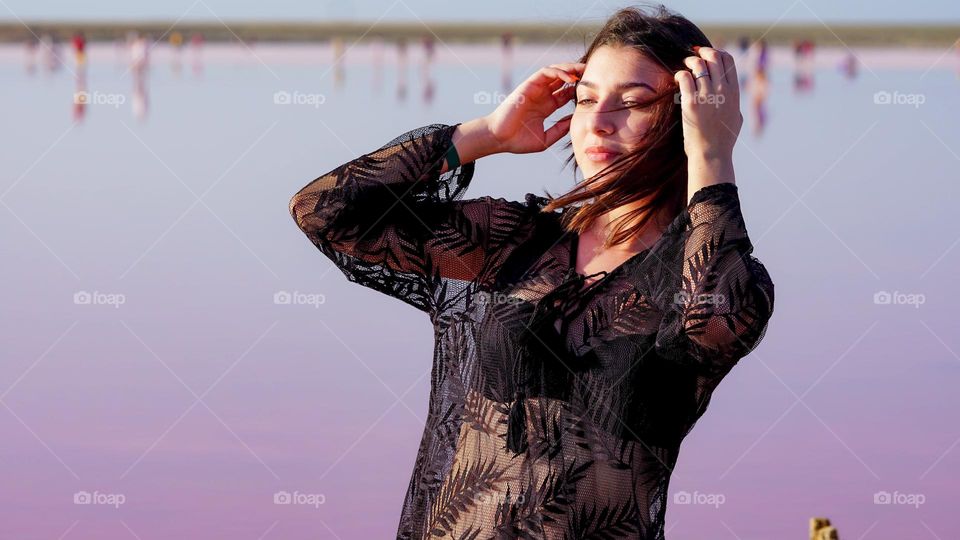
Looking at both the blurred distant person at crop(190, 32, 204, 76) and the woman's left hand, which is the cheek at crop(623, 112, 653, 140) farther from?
the blurred distant person at crop(190, 32, 204, 76)

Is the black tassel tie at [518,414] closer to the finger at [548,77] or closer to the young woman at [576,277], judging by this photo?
the young woman at [576,277]

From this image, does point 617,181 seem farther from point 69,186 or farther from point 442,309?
point 69,186

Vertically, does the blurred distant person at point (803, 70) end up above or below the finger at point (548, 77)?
above

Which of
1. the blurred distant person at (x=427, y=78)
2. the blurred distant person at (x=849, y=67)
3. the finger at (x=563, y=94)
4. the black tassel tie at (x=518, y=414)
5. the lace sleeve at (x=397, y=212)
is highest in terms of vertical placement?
the blurred distant person at (x=849, y=67)

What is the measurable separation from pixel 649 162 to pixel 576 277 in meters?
0.19

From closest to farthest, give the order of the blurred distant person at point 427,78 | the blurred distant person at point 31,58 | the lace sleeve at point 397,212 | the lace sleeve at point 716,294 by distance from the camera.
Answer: the lace sleeve at point 716,294 < the lace sleeve at point 397,212 < the blurred distant person at point 427,78 < the blurred distant person at point 31,58

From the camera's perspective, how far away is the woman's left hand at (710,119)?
2.07m

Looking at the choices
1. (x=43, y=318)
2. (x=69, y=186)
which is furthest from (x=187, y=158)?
(x=43, y=318)

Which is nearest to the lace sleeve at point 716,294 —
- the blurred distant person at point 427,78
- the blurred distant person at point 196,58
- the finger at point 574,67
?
the finger at point 574,67

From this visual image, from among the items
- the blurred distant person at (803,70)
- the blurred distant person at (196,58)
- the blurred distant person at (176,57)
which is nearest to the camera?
the blurred distant person at (803,70)

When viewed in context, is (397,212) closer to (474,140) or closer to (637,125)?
(474,140)

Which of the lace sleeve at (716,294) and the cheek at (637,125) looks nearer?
the lace sleeve at (716,294)

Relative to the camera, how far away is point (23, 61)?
19.1 meters

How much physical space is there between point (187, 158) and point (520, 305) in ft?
24.6
